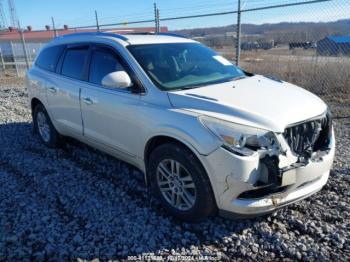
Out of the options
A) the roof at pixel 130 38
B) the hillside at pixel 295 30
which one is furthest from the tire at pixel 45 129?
the hillside at pixel 295 30

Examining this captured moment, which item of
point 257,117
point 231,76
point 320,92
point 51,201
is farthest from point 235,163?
point 320,92

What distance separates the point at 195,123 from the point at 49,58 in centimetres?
346

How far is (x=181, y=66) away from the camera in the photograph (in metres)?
3.91

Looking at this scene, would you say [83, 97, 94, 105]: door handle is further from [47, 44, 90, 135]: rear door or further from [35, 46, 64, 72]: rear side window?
[35, 46, 64, 72]: rear side window

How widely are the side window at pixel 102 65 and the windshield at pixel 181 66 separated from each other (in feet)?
0.82

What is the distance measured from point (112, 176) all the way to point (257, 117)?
2294 mm

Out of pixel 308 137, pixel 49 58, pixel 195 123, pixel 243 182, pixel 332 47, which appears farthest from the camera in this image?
pixel 332 47

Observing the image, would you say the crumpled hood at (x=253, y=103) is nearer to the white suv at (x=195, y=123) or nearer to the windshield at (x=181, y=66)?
the white suv at (x=195, y=123)

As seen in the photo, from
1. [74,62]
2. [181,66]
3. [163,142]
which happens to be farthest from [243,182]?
[74,62]

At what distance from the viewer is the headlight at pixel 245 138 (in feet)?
8.95

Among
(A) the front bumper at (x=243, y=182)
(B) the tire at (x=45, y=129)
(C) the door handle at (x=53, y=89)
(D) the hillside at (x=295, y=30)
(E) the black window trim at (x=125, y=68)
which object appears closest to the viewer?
(A) the front bumper at (x=243, y=182)

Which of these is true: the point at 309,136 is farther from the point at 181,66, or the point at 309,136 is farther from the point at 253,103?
the point at 181,66

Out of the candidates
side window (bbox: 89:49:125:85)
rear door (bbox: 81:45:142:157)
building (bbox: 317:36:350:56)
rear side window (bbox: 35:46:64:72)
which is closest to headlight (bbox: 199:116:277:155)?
rear door (bbox: 81:45:142:157)

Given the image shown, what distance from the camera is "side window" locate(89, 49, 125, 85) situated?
12.8ft
